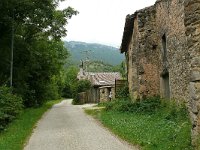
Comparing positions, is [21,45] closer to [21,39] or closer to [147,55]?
[21,39]

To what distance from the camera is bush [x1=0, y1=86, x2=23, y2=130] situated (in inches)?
781

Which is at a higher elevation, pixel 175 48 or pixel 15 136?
pixel 175 48

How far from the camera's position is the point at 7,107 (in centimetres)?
2150

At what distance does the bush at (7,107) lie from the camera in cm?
1985

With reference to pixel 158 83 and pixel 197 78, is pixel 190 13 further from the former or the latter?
pixel 158 83

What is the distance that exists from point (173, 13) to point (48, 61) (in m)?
20.4

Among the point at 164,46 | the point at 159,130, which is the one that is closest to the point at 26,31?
the point at 164,46

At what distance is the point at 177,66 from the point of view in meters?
19.7

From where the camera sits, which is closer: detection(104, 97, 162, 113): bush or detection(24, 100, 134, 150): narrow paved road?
detection(24, 100, 134, 150): narrow paved road

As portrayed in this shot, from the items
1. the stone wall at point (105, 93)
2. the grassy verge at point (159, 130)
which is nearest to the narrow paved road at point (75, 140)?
the grassy verge at point (159, 130)

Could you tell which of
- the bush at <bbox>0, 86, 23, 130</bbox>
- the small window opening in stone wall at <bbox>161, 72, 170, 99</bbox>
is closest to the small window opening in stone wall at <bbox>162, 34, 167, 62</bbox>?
the small window opening in stone wall at <bbox>161, 72, 170, 99</bbox>

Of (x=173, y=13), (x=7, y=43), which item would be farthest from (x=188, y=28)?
(x=7, y=43)

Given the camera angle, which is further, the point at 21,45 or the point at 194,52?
the point at 21,45

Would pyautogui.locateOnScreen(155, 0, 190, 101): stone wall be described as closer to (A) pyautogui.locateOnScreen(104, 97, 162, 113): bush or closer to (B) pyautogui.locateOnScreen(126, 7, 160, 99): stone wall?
(A) pyautogui.locateOnScreen(104, 97, 162, 113): bush
